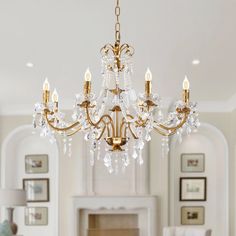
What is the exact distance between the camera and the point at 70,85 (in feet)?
24.8

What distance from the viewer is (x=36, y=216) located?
29.7 ft

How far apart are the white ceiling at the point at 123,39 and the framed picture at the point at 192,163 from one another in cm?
169

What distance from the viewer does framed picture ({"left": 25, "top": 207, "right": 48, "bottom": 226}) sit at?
29.6 feet

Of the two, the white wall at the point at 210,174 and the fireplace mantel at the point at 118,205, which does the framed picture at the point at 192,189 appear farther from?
the fireplace mantel at the point at 118,205

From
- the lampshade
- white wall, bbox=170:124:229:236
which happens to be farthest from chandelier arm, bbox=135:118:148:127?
white wall, bbox=170:124:229:236

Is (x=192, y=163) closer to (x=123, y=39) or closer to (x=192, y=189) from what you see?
(x=192, y=189)

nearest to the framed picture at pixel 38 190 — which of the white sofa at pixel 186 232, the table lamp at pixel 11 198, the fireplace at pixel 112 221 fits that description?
the fireplace at pixel 112 221

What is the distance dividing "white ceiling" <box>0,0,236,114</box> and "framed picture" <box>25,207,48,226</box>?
7.89 feet

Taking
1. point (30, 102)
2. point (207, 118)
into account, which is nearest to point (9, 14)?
point (30, 102)

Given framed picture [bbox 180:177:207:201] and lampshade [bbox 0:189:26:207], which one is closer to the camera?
lampshade [bbox 0:189:26:207]

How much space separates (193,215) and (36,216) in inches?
101

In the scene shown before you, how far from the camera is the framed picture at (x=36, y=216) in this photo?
9.02m

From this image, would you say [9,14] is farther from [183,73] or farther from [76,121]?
[183,73]

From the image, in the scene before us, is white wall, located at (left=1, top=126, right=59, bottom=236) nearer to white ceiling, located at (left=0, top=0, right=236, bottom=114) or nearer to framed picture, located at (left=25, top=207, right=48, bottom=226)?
framed picture, located at (left=25, top=207, right=48, bottom=226)
